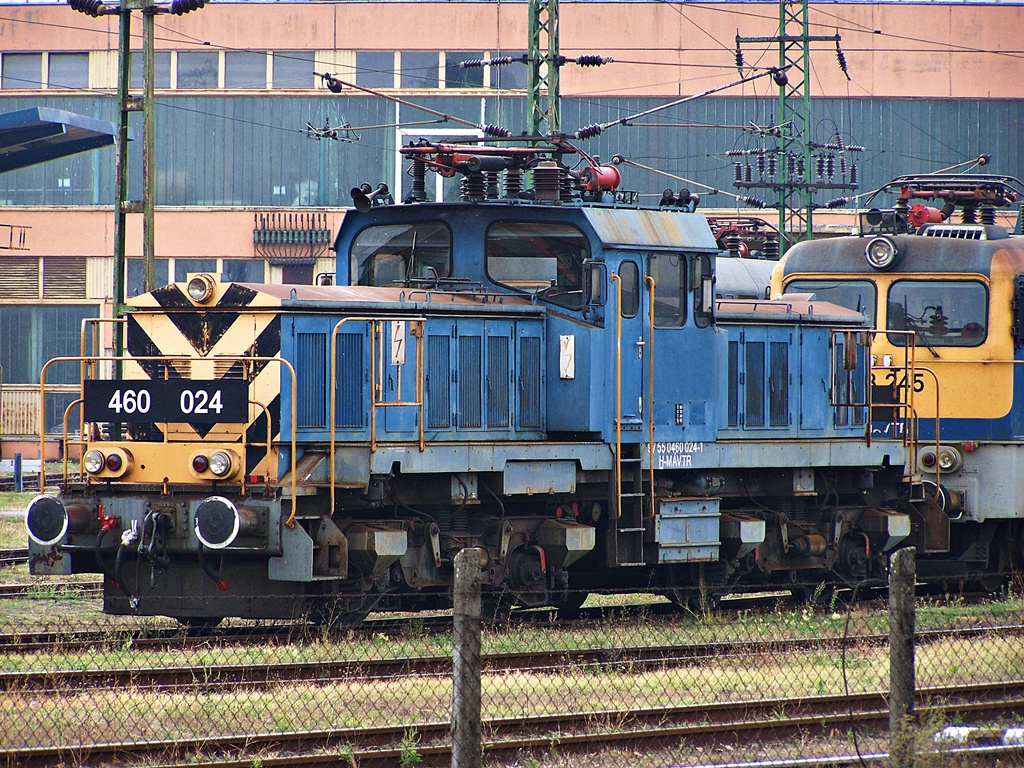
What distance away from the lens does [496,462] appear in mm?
11492

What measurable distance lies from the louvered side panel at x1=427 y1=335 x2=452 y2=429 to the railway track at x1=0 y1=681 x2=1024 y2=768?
4.01 meters

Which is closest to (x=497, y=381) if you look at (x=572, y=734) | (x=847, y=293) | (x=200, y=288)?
(x=200, y=288)

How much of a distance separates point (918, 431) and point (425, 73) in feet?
97.3

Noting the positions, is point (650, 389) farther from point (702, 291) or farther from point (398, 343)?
point (398, 343)

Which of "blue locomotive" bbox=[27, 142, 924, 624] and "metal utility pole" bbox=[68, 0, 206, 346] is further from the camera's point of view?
"metal utility pole" bbox=[68, 0, 206, 346]

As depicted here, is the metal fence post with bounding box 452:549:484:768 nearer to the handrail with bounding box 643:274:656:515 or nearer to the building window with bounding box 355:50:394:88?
the handrail with bounding box 643:274:656:515

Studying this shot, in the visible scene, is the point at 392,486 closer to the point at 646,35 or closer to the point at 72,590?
the point at 72,590

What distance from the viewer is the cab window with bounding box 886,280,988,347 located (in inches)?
611

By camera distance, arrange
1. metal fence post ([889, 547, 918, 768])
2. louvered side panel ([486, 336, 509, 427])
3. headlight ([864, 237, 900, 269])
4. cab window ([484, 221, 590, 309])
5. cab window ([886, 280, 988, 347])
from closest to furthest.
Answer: metal fence post ([889, 547, 918, 768]) < louvered side panel ([486, 336, 509, 427]) < cab window ([484, 221, 590, 309]) < cab window ([886, 280, 988, 347]) < headlight ([864, 237, 900, 269])

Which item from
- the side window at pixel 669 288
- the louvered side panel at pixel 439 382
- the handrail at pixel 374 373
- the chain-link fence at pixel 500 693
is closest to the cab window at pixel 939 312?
the side window at pixel 669 288

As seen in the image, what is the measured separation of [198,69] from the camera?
42.3 meters

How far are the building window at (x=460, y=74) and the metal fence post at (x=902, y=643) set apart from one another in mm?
37141

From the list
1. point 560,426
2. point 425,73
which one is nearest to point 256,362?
point 560,426

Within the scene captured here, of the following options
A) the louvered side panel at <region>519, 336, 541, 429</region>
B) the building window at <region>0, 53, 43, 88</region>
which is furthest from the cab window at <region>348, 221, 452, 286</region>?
the building window at <region>0, 53, 43, 88</region>
